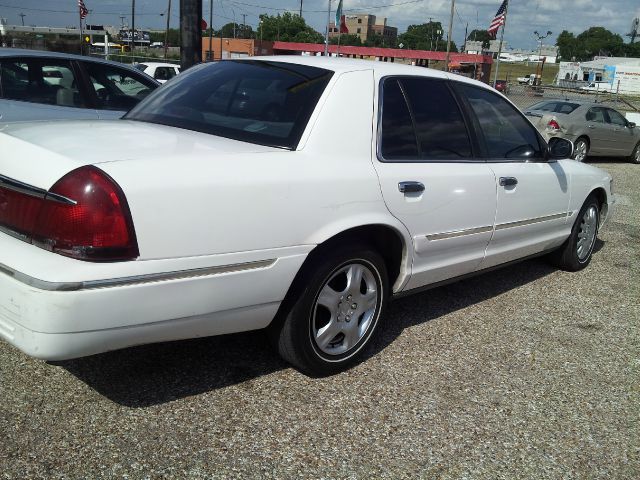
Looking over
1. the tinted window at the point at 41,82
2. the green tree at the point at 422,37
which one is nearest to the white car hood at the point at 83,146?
the tinted window at the point at 41,82

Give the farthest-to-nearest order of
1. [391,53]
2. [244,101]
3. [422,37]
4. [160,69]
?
[422,37] < [391,53] < [160,69] < [244,101]

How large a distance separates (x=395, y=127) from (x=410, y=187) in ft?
1.17

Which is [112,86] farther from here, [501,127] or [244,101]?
[501,127]

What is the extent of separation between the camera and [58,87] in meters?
6.48

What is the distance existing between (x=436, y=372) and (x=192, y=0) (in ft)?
26.3

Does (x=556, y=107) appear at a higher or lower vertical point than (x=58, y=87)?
higher

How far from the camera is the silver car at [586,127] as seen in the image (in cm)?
1396

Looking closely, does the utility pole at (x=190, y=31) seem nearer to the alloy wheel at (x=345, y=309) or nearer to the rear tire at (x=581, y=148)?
the alloy wheel at (x=345, y=309)

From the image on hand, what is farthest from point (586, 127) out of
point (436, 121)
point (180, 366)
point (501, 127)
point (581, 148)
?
point (180, 366)

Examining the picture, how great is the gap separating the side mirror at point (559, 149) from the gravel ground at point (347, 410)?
4.34 ft

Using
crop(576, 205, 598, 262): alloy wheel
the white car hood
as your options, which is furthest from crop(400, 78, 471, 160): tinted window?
crop(576, 205, 598, 262): alloy wheel

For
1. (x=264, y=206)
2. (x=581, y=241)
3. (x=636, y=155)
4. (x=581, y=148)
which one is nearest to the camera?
(x=264, y=206)

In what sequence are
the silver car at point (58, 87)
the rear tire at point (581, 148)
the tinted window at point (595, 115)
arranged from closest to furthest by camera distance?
the silver car at point (58, 87) → the rear tire at point (581, 148) → the tinted window at point (595, 115)

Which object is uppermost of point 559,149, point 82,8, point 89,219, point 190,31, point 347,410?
point 82,8
